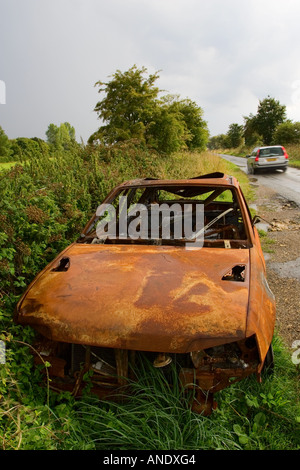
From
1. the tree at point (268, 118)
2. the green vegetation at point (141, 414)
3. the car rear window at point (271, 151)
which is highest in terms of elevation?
the tree at point (268, 118)

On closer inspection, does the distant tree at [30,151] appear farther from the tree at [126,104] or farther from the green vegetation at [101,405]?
the tree at [126,104]

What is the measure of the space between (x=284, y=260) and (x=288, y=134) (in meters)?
32.2

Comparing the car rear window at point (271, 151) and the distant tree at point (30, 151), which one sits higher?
the car rear window at point (271, 151)

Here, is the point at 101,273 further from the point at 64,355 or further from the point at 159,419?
the point at 159,419

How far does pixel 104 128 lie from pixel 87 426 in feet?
40.2

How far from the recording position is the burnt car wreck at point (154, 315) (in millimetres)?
1670

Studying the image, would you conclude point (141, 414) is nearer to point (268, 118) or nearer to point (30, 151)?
point (30, 151)

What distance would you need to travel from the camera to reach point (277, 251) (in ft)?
17.1

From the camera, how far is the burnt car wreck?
1.67 m

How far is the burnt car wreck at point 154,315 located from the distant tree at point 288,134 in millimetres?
33277

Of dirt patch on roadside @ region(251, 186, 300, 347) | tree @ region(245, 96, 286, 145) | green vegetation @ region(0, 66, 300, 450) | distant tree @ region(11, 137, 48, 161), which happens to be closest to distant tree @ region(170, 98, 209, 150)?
dirt patch on roadside @ region(251, 186, 300, 347)

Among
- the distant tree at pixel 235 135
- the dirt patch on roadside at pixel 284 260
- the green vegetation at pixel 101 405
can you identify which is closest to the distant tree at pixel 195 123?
the dirt patch on roadside at pixel 284 260

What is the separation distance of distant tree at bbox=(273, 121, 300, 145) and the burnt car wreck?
33.3 m
